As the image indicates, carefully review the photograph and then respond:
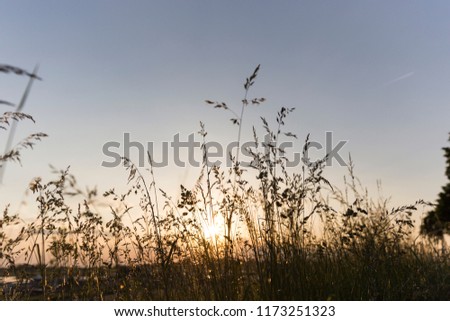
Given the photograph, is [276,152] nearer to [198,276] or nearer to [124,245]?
[198,276]

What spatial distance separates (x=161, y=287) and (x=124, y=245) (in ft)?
1.81

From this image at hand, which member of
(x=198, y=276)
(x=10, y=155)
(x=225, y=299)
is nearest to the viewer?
(x=10, y=155)

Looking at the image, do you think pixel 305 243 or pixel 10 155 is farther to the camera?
pixel 305 243

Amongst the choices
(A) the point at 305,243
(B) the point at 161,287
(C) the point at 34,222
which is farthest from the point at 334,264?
(C) the point at 34,222

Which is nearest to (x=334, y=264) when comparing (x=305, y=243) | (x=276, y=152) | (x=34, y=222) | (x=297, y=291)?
(x=305, y=243)

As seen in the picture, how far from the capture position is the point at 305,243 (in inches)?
151

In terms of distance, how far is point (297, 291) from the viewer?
337 cm

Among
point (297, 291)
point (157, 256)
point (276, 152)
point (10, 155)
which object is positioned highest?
point (276, 152)

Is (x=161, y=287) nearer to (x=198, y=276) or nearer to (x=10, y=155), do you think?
(x=198, y=276)

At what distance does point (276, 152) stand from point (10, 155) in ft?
6.67
